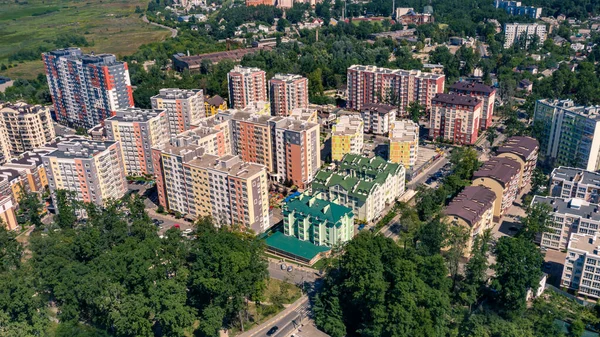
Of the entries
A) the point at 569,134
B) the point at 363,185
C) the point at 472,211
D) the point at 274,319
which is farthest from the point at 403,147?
the point at 274,319

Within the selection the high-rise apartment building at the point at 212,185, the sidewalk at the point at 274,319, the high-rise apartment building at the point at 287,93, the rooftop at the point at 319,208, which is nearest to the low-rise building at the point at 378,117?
the high-rise apartment building at the point at 287,93

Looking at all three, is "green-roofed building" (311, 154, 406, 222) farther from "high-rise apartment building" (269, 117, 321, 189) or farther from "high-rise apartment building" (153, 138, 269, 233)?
"high-rise apartment building" (153, 138, 269, 233)

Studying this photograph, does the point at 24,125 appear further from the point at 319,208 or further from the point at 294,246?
the point at 319,208

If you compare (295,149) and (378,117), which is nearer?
(295,149)

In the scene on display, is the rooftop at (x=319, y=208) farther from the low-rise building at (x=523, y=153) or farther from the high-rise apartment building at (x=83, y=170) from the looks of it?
the low-rise building at (x=523, y=153)

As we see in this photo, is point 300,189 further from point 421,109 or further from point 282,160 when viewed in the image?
point 421,109
